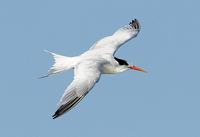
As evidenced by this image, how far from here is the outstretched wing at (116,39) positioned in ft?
29.3

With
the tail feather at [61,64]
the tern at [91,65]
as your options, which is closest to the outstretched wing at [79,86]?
the tern at [91,65]

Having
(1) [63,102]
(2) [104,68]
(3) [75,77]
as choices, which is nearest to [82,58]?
(2) [104,68]

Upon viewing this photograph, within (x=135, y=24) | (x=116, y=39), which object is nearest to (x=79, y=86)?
(x=116, y=39)

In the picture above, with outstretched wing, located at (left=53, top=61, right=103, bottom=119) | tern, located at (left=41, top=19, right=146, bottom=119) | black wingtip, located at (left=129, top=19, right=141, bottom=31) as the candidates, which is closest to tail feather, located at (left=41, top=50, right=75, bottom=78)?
tern, located at (left=41, top=19, right=146, bottom=119)

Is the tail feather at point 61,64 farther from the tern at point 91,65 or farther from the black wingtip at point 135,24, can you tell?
the black wingtip at point 135,24

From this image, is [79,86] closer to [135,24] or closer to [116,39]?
[116,39]

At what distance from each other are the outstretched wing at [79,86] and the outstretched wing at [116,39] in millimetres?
1438

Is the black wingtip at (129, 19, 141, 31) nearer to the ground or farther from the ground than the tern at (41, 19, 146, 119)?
farther from the ground

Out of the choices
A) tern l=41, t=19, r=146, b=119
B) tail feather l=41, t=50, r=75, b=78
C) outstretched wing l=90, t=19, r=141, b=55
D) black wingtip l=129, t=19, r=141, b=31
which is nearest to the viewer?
tern l=41, t=19, r=146, b=119

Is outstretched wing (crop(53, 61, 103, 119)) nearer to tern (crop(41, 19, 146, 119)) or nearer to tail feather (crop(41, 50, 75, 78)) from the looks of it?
tern (crop(41, 19, 146, 119))

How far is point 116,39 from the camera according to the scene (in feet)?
30.6

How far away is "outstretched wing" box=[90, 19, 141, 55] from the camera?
893 centimetres

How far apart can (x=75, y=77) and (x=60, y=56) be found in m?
1.41

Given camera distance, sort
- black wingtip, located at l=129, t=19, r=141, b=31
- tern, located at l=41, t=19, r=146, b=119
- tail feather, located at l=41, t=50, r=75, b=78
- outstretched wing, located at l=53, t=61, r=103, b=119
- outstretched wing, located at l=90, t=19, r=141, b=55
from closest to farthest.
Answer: outstretched wing, located at l=53, t=61, r=103, b=119, tern, located at l=41, t=19, r=146, b=119, tail feather, located at l=41, t=50, r=75, b=78, outstretched wing, located at l=90, t=19, r=141, b=55, black wingtip, located at l=129, t=19, r=141, b=31
